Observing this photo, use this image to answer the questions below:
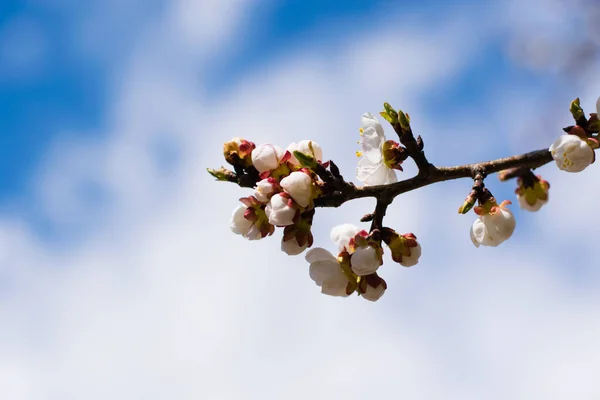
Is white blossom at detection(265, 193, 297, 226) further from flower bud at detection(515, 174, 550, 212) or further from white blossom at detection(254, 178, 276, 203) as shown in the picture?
flower bud at detection(515, 174, 550, 212)

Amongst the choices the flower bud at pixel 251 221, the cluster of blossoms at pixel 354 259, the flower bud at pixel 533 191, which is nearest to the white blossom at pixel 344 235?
the cluster of blossoms at pixel 354 259

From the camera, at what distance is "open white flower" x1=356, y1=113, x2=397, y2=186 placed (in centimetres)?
296

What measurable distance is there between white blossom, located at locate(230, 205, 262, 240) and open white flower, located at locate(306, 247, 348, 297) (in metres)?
0.26

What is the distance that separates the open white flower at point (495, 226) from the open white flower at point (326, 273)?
64 centimetres

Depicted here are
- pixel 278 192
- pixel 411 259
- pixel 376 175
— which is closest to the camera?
pixel 278 192

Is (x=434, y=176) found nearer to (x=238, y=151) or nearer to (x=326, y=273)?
(x=326, y=273)

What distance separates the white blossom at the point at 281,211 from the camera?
2.56 m

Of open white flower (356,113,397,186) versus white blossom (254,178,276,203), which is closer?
white blossom (254,178,276,203)

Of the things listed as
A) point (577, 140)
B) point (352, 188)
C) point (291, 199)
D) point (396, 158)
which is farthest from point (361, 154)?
point (577, 140)

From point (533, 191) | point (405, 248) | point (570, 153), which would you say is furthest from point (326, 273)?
point (570, 153)

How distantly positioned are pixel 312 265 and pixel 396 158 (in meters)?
0.63

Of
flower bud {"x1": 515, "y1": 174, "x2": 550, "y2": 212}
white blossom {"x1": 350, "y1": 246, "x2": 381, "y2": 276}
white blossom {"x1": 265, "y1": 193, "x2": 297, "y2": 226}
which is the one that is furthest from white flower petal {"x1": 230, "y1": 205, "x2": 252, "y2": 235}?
flower bud {"x1": 515, "y1": 174, "x2": 550, "y2": 212}

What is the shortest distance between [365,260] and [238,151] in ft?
2.45

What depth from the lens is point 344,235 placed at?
2879 millimetres
